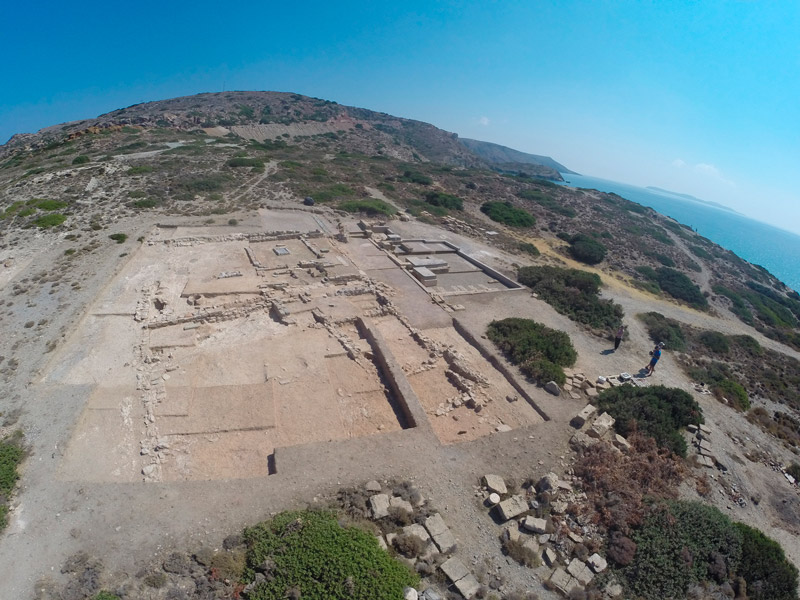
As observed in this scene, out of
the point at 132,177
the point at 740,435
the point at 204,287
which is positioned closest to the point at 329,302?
the point at 204,287

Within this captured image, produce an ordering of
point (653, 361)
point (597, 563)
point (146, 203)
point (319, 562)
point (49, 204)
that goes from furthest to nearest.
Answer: point (146, 203) < point (49, 204) < point (653, 361) < point (597, 563) < point (319, 562)

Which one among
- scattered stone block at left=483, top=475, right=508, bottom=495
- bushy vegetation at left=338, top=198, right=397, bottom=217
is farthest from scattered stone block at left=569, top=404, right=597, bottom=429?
bushy vegetation at left=338, top=198, right=397, bottom=217

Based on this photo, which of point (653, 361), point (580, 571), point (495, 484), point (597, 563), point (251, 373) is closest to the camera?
point (580, 571)

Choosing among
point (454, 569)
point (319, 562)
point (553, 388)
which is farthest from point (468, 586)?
point (553, 388)

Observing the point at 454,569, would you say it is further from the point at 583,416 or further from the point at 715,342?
the point at 715,342

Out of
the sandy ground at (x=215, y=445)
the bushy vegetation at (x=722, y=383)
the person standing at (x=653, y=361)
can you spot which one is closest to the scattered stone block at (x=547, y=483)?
the sandy ground at (x=215, y=445)

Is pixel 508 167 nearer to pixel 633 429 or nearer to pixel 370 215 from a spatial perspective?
pixel 370 215

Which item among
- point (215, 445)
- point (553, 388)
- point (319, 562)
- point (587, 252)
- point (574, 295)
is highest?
point (587, 252)
